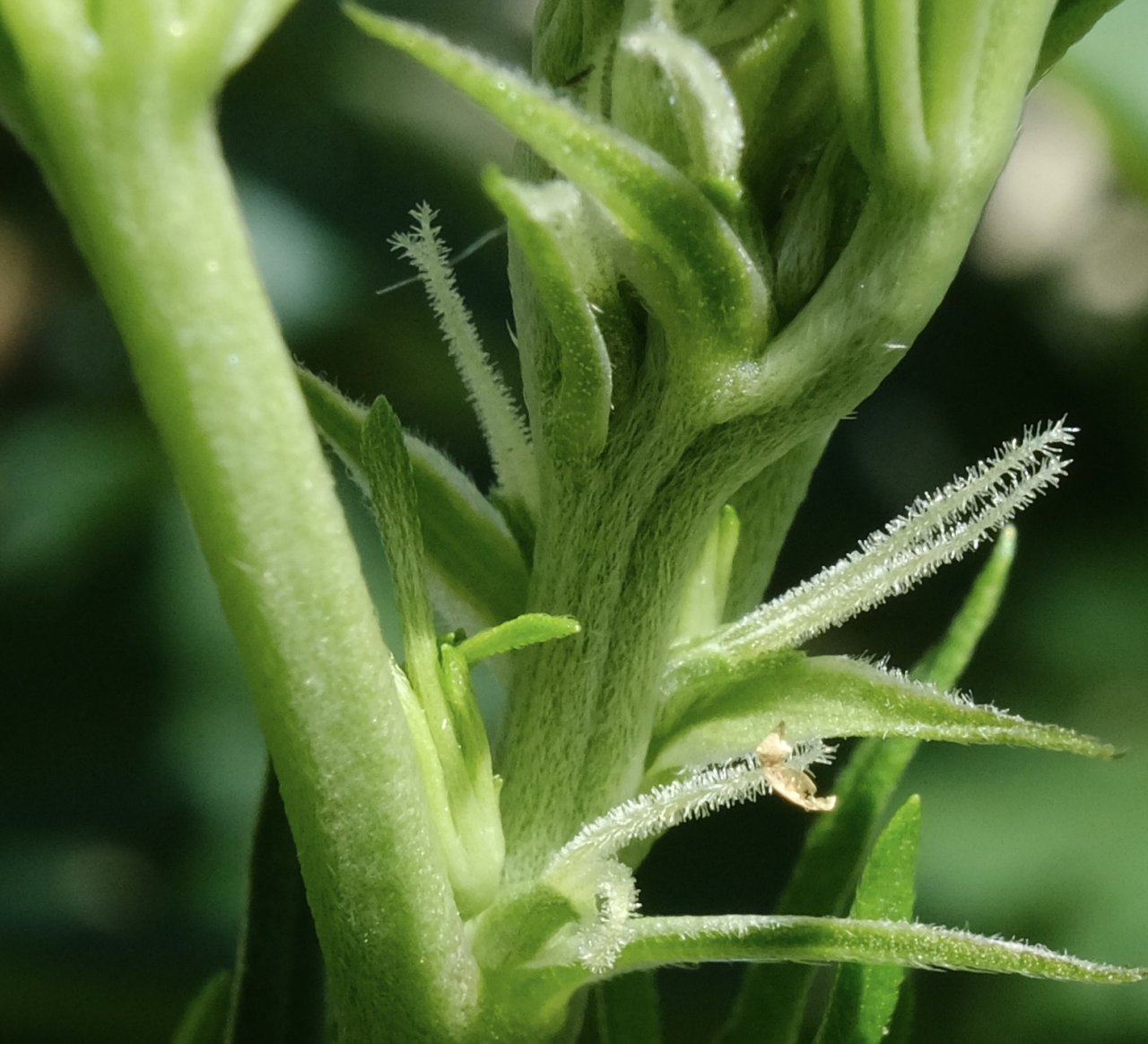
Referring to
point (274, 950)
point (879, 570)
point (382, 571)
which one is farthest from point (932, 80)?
point (382, 571)

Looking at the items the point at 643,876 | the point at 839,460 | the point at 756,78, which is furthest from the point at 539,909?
the point at 839,460

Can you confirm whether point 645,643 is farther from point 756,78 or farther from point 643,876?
point 643,876

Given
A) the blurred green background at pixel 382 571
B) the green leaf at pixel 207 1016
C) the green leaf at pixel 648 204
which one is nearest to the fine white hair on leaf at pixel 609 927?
the green leaf at pixel 648 204

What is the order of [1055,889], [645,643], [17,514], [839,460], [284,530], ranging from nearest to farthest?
[284,530] < [645,643] < [1055,889] < [17,514] < [839,460]

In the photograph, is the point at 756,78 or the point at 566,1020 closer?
the point at 756,78

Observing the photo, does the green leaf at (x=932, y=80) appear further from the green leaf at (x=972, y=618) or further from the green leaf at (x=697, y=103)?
the green leaf at (x=972, y=618)

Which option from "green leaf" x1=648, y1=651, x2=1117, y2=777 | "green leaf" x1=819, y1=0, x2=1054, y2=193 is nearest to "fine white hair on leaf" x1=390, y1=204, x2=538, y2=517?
"green leaf" x1=648, y1=651, x2=1117, y2=777

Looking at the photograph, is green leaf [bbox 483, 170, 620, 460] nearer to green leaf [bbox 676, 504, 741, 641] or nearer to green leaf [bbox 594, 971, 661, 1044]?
green leaf [bbox 676, 504, 741, 641]
